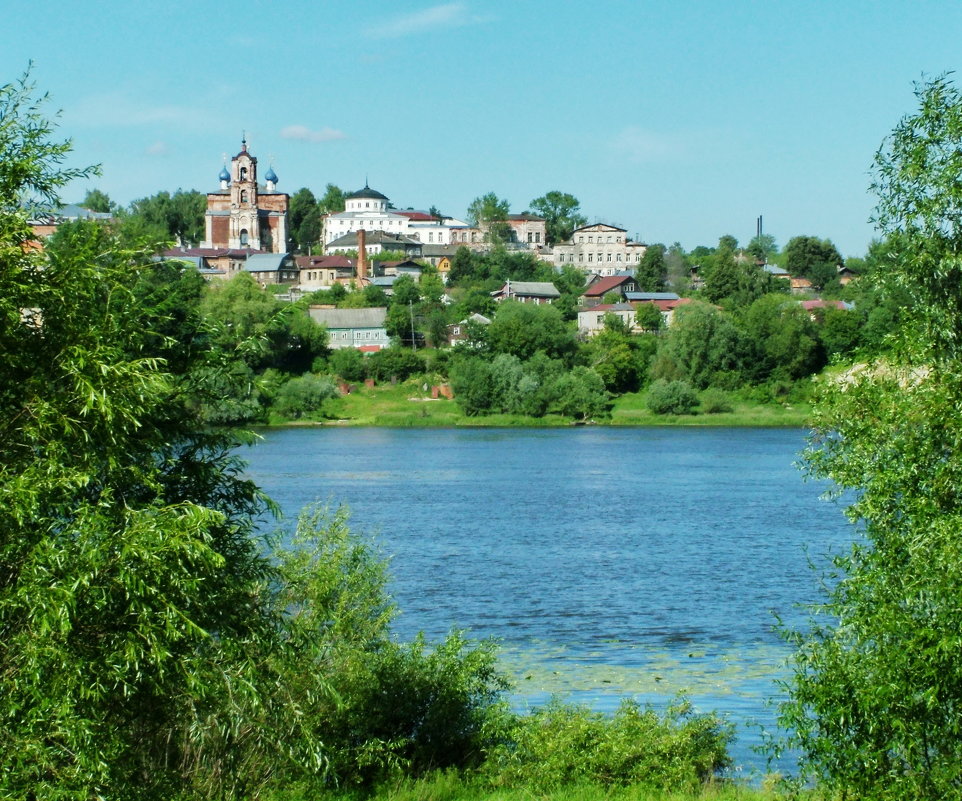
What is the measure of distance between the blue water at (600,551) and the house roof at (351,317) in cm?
3005

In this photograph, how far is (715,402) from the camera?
6241 cm

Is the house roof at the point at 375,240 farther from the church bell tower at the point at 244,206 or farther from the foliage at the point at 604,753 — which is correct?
the foliage at the point at 604,753

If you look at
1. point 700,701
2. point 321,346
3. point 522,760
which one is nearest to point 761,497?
point 700,701

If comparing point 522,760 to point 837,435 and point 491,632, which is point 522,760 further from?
point 491,632

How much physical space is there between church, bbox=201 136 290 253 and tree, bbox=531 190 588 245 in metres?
26.7

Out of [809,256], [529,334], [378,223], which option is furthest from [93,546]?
[378,223]

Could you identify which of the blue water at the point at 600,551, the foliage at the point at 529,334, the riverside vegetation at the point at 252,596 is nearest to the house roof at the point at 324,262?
the foliage at the point at 529,334

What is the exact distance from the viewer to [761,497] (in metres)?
34.5

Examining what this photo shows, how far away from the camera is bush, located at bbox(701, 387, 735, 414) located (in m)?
62.5

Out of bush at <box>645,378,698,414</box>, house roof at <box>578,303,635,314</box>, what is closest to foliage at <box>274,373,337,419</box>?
bush at <box>645,378,698,414</box>

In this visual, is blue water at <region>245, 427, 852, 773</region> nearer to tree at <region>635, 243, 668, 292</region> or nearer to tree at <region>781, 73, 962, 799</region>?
tree at <region>781, 73, 962, 799</region>

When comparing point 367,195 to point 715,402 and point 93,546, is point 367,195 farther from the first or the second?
point 93,546

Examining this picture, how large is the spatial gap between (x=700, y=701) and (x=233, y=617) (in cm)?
739

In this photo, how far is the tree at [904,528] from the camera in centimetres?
800
